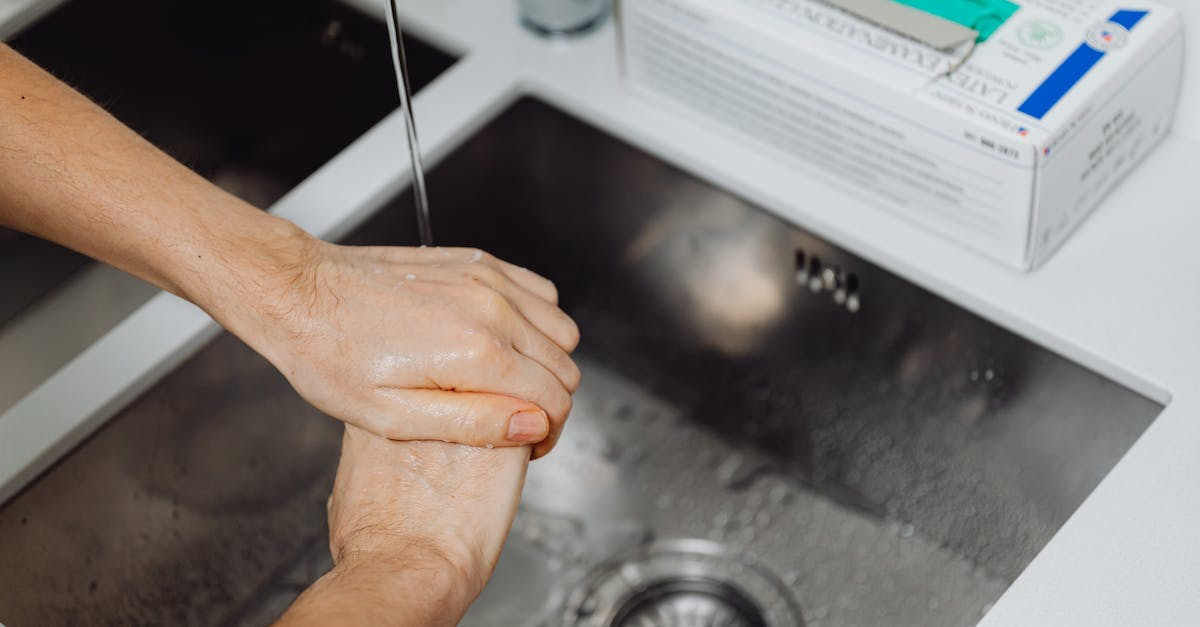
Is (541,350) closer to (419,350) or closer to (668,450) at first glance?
(419,350)

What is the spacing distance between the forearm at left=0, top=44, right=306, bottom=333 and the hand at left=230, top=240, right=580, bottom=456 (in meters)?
0.03

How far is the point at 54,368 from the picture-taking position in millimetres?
1069

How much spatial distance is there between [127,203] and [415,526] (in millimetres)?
267

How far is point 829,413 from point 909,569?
5.3 inches

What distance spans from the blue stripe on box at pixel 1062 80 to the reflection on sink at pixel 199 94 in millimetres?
485

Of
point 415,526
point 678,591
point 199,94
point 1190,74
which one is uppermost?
point 1190,74

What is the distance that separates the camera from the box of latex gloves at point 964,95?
858 millimetres

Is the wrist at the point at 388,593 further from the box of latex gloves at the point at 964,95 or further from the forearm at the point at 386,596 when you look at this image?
the box of latex gloves at the point at 964,95

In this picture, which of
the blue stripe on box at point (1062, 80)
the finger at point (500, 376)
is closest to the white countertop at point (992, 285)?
the blue stripe on box at point (1062, 80)

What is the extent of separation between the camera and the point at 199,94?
4.04 feet

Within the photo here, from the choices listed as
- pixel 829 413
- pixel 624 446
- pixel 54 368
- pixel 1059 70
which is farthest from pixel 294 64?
pixel 1059 70

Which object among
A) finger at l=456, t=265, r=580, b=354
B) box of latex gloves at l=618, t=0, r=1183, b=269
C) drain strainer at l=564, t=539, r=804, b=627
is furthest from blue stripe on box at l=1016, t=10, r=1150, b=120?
drain strainer at l=564, t=539, r=804, b=627

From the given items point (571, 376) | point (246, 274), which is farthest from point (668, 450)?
point (246, 274)

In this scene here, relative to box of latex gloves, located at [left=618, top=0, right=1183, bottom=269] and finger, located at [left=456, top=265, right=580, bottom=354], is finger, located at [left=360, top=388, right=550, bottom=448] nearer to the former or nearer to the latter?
finger, located at [left=456, top=265, right=580, bottom=354]
